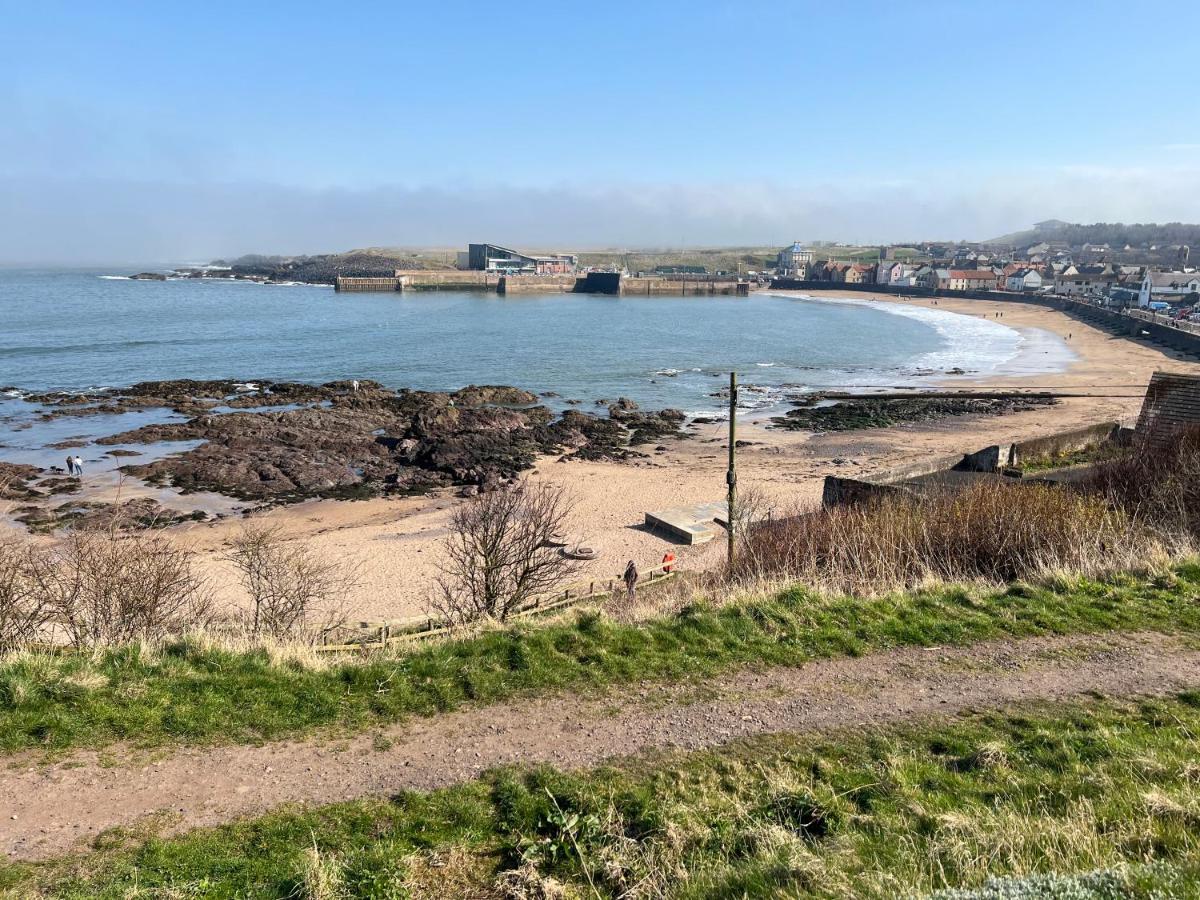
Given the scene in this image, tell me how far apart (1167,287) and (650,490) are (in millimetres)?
105392

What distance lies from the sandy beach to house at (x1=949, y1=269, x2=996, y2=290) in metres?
92.3

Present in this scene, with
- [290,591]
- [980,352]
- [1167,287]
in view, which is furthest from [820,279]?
[290,591]

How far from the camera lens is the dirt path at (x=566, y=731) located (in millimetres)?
5625

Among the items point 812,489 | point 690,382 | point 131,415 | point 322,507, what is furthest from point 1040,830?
point 690,382

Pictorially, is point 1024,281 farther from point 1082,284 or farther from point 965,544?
point 965,544

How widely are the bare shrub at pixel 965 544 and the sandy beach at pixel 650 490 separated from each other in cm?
251

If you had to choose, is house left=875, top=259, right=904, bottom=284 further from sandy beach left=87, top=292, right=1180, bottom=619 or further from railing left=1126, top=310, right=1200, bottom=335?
sandy beach left=87, top=292, right=1180, bottom=619

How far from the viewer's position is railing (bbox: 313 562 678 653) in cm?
1012

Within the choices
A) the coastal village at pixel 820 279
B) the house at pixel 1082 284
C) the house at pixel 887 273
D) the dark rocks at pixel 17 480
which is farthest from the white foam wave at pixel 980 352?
the house at pixel 887 273

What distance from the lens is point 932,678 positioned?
7.68 m

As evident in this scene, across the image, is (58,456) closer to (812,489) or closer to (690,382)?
(812,489)

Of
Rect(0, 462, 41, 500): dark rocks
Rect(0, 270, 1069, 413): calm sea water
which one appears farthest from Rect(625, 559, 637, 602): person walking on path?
Rect(0, 270, 1069, 413): calm sea water

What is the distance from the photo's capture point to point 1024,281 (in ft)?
424

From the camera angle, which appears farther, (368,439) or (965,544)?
(368,439)
